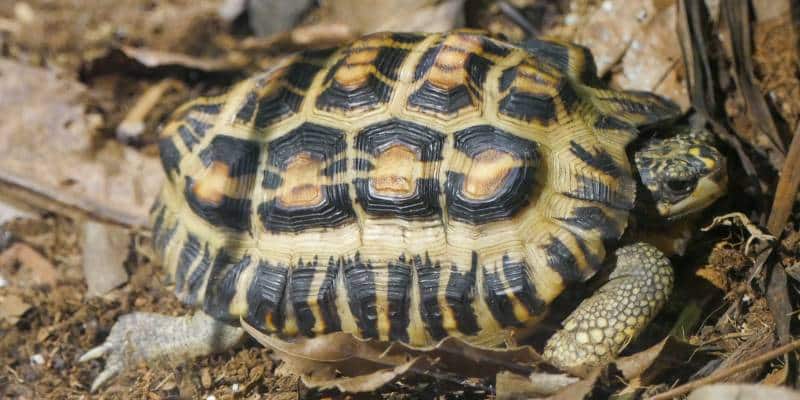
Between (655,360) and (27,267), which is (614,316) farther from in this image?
(27,267)

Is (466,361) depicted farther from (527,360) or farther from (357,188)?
(357,188)

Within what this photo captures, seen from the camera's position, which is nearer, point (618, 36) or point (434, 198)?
point (434, 198)

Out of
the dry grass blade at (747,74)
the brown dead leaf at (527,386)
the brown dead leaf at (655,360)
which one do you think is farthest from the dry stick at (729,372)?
the dry grass blade at (747,74)

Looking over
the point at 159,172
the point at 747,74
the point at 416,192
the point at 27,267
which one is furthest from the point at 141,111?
the point at 747,74

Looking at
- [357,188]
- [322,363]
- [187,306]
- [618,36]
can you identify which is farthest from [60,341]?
[618,36]

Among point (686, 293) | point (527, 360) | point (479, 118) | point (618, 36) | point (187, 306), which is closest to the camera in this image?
point (527, 360)

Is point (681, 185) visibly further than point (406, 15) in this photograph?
No

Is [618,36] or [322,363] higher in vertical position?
[618,36]
